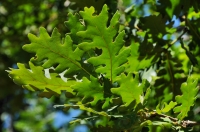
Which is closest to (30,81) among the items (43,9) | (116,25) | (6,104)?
(116,25)

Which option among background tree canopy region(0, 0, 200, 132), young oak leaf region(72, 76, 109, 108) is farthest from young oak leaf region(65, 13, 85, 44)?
young oak leaf region(72, 76, 109, 108)

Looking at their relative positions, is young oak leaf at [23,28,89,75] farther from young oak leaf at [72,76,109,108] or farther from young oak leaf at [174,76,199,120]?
young oak leaf at [174,76,199,120]

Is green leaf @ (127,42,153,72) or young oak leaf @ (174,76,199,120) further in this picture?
green leaf @ (127,42,153,72)

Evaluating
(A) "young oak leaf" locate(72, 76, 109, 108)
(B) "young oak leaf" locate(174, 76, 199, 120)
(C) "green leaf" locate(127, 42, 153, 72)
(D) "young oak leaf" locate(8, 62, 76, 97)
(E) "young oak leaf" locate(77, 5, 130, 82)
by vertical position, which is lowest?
(B) "young oak leaf" locate(174, 76, 199, 120)

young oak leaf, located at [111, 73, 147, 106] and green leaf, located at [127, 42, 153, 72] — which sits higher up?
green leaf, located at [127, 42, 153, 72]

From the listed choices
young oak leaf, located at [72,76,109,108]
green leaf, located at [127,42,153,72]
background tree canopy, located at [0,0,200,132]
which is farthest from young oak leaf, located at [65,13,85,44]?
green leaf, located at [127,42,153,72]

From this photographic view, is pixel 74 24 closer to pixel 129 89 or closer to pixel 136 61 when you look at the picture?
pixel 129 89
